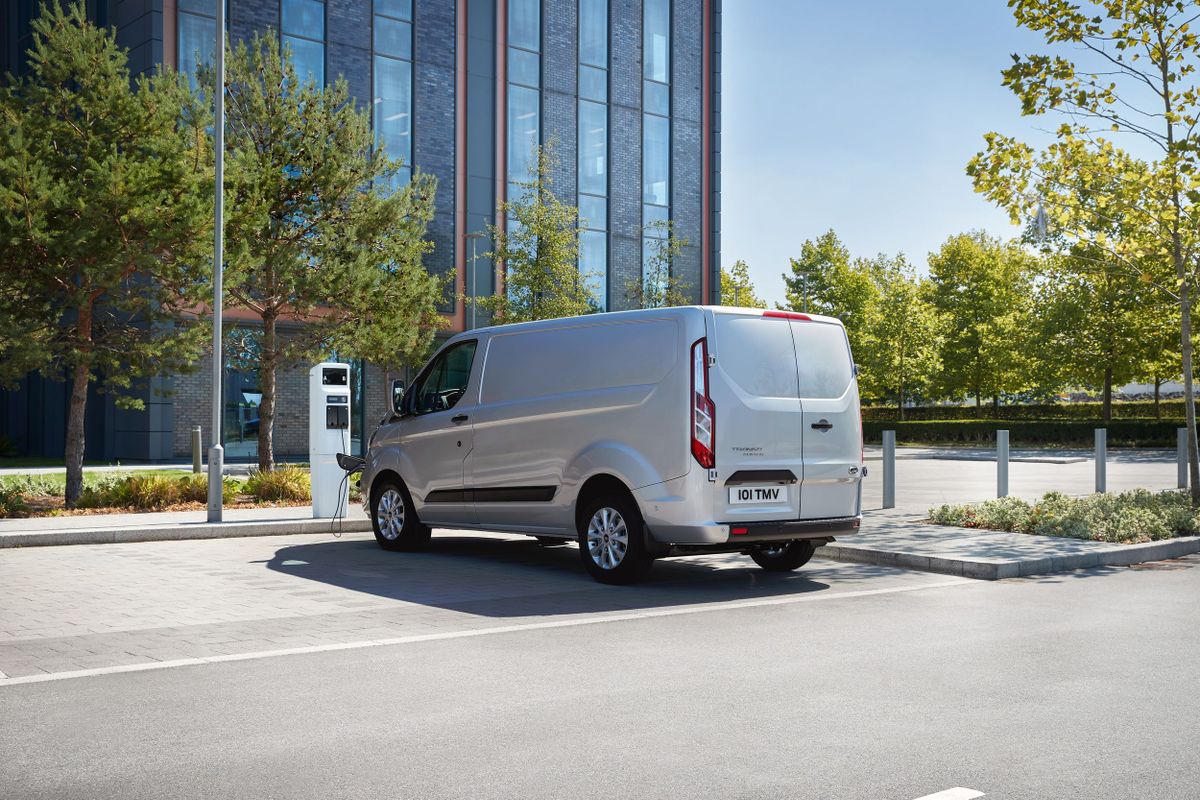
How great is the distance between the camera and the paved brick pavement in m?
7.36

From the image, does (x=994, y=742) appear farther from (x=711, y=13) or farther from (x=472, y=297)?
(x=711, y=13)

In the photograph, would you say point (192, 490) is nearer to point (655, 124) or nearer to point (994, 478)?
point (994, 478)

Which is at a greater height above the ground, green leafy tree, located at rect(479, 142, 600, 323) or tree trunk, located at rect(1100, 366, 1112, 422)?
green leafy tree, located at rect(479, 142, 600, 323)

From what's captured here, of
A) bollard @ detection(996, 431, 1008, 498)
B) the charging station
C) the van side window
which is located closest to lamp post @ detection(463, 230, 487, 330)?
the charging station

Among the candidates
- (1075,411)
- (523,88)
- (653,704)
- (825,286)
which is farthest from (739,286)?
(653,704)

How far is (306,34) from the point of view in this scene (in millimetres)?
30109

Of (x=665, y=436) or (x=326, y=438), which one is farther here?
(x=326, y=438)

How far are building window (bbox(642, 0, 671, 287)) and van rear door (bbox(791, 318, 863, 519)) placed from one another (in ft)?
88.1

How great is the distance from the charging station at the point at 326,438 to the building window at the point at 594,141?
2061 cm

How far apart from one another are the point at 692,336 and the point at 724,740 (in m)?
4.77

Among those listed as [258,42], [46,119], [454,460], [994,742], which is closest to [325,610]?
[454,460]

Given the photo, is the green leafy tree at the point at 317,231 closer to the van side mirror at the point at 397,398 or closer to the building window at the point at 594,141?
the van side mirror at the point at 397,398

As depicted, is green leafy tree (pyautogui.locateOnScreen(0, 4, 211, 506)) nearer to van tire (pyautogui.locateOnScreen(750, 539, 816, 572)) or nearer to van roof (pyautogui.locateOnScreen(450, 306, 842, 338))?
van roof (pyautogui.locateOnScreen(450, 306, 842, 338))

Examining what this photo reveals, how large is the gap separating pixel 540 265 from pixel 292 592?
67.9ft
